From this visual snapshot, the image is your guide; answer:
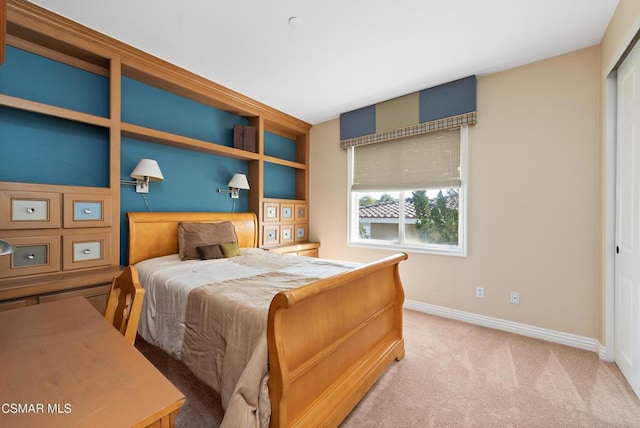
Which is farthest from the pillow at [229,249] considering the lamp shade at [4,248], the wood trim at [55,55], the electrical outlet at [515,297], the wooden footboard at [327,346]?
the electrical outlet at [515,297]

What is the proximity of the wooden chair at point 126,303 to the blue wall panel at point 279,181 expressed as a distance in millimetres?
2722

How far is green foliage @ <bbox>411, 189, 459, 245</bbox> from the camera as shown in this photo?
3082mm

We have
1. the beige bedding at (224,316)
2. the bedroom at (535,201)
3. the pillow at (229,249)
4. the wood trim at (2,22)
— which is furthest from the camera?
the pillow at (229,249)

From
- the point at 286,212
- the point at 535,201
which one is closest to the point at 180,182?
the point at 286,212

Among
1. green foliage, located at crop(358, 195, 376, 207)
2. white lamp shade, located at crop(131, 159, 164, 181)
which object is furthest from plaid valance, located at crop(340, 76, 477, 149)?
white lamp shade, located at crop(131, 159, 164, 181)

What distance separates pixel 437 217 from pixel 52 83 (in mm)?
3870

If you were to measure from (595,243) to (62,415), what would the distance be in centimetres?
338

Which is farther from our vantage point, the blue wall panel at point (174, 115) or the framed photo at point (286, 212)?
the framed photo at point (286, 212)

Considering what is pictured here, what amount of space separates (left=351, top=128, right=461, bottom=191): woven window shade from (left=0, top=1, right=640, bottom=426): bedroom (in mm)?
229

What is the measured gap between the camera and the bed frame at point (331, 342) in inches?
46.0

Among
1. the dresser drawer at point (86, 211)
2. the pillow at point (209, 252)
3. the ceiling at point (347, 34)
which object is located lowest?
the pillow at point (209, 252)

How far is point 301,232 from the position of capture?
169 inches

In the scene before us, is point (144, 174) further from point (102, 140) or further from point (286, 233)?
point (286, 233)

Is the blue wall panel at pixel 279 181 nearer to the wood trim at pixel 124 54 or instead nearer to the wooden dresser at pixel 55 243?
the wood trim at pixel 124 54
